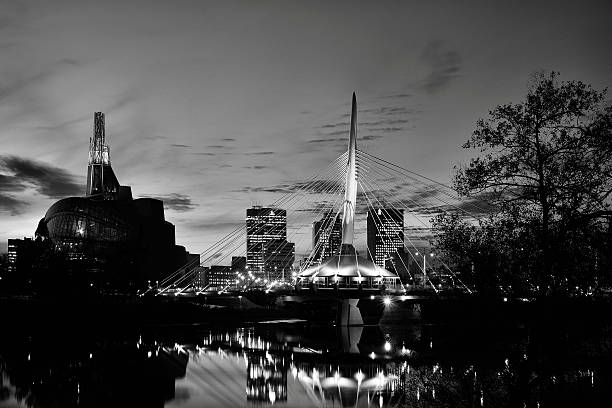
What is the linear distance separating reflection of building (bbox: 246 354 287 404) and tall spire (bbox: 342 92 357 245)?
3042 cm

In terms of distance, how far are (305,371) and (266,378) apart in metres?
3.40

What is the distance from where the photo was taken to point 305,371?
3634 centimetres

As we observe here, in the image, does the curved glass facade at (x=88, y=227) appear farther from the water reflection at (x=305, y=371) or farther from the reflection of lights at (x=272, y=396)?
the reflection of lights at (x=272, y=396)

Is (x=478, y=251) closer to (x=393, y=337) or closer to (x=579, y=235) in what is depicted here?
(x=579, y=235)

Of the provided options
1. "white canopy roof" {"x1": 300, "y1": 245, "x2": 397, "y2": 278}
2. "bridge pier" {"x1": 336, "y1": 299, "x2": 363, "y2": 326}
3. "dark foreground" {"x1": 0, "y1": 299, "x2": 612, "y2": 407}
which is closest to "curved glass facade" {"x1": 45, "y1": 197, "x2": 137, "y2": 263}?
"white canopy roof" {"x1": 300, "y1": 245, "x2": 397, "y2": 278}

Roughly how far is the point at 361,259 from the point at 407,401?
6516cm

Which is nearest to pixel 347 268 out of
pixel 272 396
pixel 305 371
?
pixel 305 371

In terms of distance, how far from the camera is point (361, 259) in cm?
8938

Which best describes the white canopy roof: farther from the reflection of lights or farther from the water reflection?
the reflection of lights

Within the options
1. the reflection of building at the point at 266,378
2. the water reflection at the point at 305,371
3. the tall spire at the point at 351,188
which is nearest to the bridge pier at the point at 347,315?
the tall spire at the point at 351,188

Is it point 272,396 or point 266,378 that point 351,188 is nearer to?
point 266,378

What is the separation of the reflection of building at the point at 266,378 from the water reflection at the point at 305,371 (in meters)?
0.05

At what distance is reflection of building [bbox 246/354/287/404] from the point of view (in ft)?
91.0

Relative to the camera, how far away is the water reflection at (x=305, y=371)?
83.1ft
